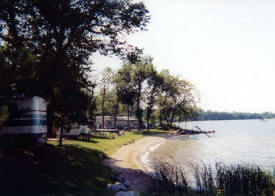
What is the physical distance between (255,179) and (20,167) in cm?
1091

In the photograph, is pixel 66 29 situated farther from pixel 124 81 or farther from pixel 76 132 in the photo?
pixel 124 81

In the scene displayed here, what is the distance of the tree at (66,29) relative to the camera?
1546 cm

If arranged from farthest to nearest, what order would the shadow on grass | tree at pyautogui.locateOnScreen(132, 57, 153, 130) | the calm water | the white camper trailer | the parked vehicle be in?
1. tree at pyautogui.locateOnScreen(132, 57, 153, 130)
2. the parked vehicle
3. the calm water
4. the white camper trailer
5. the shadow on grass

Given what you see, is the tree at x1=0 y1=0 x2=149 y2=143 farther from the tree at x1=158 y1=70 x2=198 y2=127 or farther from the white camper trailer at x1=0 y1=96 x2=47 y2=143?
the tree at x1=158 y1=70 x2=198 y2=127

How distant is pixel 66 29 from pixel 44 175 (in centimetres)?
1059

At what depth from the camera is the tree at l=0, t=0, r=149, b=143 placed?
15.5 meters

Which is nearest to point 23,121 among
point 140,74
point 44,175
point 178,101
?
point 44,175

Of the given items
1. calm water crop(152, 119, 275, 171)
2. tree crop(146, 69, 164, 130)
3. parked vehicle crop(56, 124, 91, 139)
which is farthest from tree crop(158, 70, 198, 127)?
parked vehicle crop(56, 124, 91, 139)

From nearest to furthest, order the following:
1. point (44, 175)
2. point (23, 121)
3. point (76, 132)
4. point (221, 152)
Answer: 1. point (44, 175)
2. point (23, 121)
3. point (76, 132)
4. point (221, 152)

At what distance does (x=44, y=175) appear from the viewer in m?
11.4

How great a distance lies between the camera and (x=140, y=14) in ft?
60.2

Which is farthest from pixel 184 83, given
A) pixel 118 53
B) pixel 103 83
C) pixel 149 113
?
pixel 118 53

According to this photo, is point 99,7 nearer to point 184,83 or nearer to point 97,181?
point 97,181

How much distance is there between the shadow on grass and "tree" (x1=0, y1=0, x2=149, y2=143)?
3.67m
